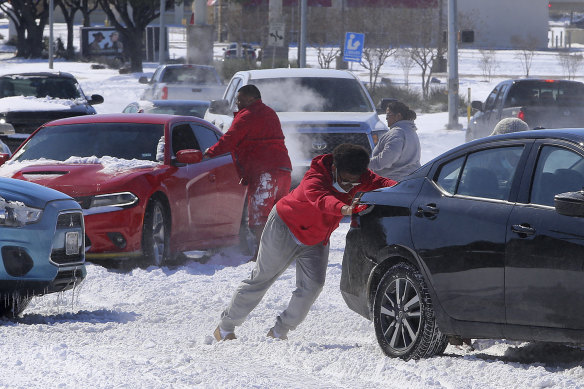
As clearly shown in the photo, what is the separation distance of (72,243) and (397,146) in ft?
13.5

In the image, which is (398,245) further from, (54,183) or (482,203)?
(54,183)

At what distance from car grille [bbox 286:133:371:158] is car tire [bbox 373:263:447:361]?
27.9 ft

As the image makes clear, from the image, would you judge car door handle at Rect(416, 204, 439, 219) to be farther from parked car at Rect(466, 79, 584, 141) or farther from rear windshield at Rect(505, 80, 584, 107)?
rear windshield at Rect(505, 80, 584, 107)

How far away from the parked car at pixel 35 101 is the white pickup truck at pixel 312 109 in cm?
405

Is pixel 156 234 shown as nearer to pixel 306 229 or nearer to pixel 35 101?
pixel 306 229

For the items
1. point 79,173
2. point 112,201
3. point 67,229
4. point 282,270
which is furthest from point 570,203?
point 79,173

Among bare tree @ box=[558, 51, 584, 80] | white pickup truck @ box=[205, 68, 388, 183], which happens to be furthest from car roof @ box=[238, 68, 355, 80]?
bare tree @ box=[558, 51, 584, 80]

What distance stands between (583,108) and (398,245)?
14169 mm

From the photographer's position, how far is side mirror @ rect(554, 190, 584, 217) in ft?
19.1

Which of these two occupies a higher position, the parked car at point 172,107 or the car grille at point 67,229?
the parked car at point 172,107

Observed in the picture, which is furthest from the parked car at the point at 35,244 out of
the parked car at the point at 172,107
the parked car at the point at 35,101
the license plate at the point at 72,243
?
the parked car at the point at 172,107

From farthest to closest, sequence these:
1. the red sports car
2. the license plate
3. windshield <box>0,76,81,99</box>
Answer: windshield <box>0,76,81,99</box>
the red sports car
the license plate

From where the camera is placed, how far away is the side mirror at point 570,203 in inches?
229

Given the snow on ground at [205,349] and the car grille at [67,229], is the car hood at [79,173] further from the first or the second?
the car grille at [67,229]
